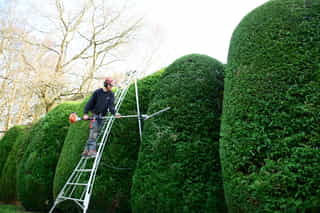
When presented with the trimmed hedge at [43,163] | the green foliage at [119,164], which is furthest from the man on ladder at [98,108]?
the trimmed hedge at [43,163]

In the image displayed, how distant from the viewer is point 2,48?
60.3ft

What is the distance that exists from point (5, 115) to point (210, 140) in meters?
18.6

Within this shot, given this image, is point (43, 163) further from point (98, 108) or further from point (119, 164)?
point (98, 108)

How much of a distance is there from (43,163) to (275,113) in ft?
21.6

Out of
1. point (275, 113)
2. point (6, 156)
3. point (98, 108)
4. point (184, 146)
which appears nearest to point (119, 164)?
point (98, 108)

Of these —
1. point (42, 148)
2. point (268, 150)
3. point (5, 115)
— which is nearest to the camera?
point (268, 150)

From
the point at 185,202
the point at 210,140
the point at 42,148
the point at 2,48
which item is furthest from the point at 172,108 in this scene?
the point at 2,48

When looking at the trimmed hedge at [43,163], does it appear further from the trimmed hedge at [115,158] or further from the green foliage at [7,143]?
the green foliage at [7,143]

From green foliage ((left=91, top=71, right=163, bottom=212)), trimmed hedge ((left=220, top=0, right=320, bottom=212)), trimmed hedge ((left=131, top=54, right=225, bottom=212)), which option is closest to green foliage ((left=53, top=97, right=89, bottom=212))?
green foliage ((left=91, top=71, right=163, bottom=212))

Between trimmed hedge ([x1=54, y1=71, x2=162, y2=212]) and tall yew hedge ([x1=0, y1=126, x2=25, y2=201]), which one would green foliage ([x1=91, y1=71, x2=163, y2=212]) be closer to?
trimmed hedge ([x1=54, y1=71, x2=162, y2=212])

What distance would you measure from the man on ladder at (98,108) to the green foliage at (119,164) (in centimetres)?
57

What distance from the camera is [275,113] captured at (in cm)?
351

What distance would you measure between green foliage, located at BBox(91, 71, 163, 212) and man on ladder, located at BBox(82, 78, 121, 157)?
0.57 m

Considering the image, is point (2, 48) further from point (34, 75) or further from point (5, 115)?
point (5, 115)
